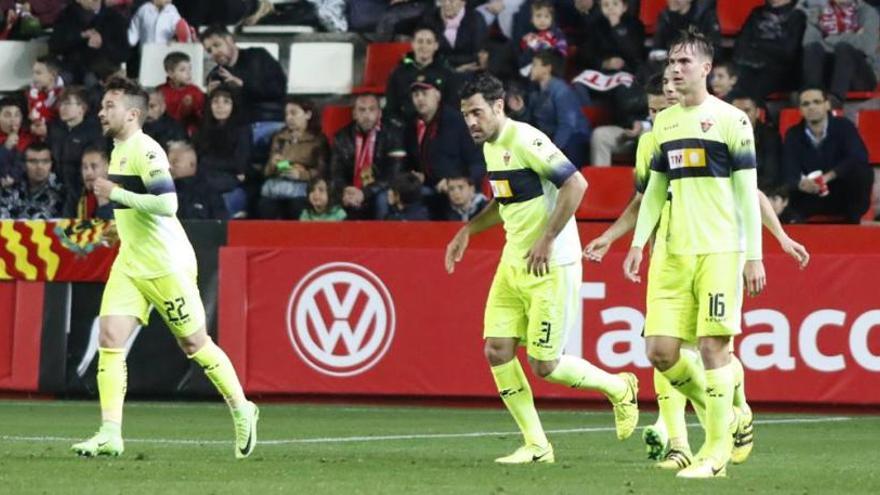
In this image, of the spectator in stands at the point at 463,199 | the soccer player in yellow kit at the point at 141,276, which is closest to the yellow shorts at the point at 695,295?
the soccer player in yellow kit at the point at 141,276

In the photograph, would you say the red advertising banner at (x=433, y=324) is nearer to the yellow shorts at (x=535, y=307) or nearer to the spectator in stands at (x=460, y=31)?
the spectator in stands at (x=460, y=31)

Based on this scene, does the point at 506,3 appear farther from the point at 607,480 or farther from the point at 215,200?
the point at 607,480

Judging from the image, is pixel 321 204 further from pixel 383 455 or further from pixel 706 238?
pixel 706 238

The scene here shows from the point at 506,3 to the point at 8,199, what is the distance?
5.41m

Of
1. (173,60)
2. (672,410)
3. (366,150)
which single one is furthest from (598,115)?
(672,410)

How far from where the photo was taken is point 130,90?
36.9ft

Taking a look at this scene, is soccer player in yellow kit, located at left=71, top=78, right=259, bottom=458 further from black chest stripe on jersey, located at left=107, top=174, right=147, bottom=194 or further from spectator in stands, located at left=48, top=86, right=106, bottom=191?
spectator in stands, located at left=48, top=86, right=106, bottom=191

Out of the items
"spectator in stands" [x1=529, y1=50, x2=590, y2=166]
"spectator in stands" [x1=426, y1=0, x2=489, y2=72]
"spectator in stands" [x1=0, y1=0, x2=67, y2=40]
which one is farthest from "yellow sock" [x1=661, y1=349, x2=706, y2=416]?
"spectator in stands" [x1=0, y1=0, x2=67, y2=40]

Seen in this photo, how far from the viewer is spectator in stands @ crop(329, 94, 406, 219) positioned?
18.1m

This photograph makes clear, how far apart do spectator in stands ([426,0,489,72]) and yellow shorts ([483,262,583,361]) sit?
8.53 metres

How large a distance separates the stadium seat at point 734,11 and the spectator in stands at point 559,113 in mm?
2276

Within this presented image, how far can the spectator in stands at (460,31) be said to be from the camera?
1933 cm

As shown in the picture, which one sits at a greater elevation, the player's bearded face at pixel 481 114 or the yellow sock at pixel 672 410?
the player's bearded face at pixel 481 114

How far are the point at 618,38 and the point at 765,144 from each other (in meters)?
2.48
